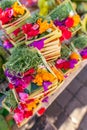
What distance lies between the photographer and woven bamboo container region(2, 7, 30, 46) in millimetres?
1344

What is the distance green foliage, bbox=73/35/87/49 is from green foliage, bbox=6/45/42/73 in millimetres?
512

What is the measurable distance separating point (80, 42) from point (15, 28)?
1.64ft

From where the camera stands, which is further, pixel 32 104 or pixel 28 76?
pixel 32 104

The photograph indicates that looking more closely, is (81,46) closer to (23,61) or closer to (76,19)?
(76,19)

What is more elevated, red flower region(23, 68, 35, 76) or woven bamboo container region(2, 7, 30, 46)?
woven bamboo container region(2, 7, 30, 46)

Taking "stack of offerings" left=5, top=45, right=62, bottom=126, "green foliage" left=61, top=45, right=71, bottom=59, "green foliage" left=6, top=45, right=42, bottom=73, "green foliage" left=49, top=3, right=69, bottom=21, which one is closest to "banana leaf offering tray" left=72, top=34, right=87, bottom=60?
"green foliage" left=61, top=45, right=71, bottom=59

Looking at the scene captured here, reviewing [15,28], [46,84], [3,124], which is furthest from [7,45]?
[3,124]

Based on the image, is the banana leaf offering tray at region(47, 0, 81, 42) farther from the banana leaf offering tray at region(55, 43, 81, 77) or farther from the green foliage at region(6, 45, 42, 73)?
the green foliage at region(6, 45, 42, 73)

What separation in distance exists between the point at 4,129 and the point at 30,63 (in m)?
0.48

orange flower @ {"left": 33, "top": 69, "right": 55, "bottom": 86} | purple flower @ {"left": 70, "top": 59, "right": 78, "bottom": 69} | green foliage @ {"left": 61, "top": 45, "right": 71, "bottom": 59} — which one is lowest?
purple flower @ {"left": 70, "top": 59, "right": 78, "bottom": 69}

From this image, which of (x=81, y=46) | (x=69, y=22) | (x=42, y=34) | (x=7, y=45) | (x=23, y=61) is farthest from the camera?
(x=81, y=46)

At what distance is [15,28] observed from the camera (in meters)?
1.36

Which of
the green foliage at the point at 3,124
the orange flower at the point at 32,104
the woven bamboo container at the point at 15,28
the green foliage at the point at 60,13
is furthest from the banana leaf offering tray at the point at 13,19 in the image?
the green foliage at the point at 3,124

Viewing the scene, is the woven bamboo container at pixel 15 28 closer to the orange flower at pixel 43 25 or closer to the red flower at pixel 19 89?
the orange flower at pixel 43 25
